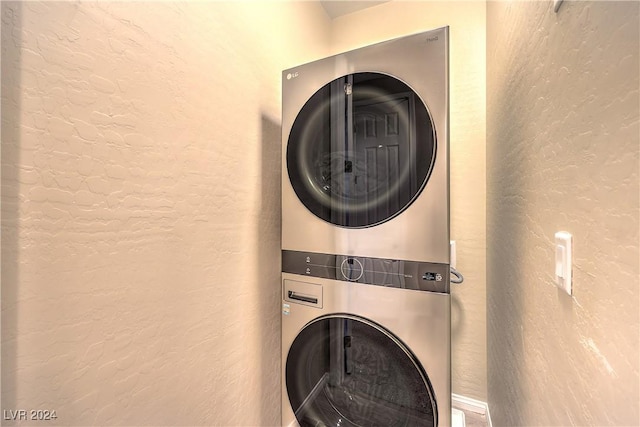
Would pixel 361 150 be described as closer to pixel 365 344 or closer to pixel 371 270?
pixel 371 270

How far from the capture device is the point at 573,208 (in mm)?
527

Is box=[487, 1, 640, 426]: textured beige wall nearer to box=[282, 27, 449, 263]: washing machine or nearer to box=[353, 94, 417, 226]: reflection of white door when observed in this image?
box=[282, 27, 449, 263]: washing machine

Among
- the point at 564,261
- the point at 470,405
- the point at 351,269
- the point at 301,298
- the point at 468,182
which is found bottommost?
the point at 470,405

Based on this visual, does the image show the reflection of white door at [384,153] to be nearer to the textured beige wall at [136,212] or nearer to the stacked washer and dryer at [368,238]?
the stacked washer and dryer at [368,238]

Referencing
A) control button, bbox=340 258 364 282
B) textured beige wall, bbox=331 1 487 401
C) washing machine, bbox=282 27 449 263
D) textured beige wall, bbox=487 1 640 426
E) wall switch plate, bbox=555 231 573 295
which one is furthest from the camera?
textured beige wall, bbox=331 1 487 401

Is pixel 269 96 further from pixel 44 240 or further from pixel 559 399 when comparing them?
pixel 559 399

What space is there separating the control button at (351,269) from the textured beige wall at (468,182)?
82 cm

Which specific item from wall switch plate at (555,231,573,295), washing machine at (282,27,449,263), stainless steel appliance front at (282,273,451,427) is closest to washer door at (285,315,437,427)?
stainless steel appliance front at (282,273,451,427)

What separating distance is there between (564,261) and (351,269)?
0.61m

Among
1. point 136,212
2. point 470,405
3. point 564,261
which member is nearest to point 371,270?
point 564,261

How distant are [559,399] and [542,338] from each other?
139mm

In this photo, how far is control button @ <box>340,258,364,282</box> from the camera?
1002mm

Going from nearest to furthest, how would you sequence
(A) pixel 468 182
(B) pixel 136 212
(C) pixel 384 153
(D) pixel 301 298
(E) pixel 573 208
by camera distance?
1. (E) pixel 573 208
2. (B) pixel 136 212
3. (C) pixel 384 153
4. (D) pixel 301 298
5. (A) pixel 468 182

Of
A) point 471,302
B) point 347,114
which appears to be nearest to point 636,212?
point 347,114
